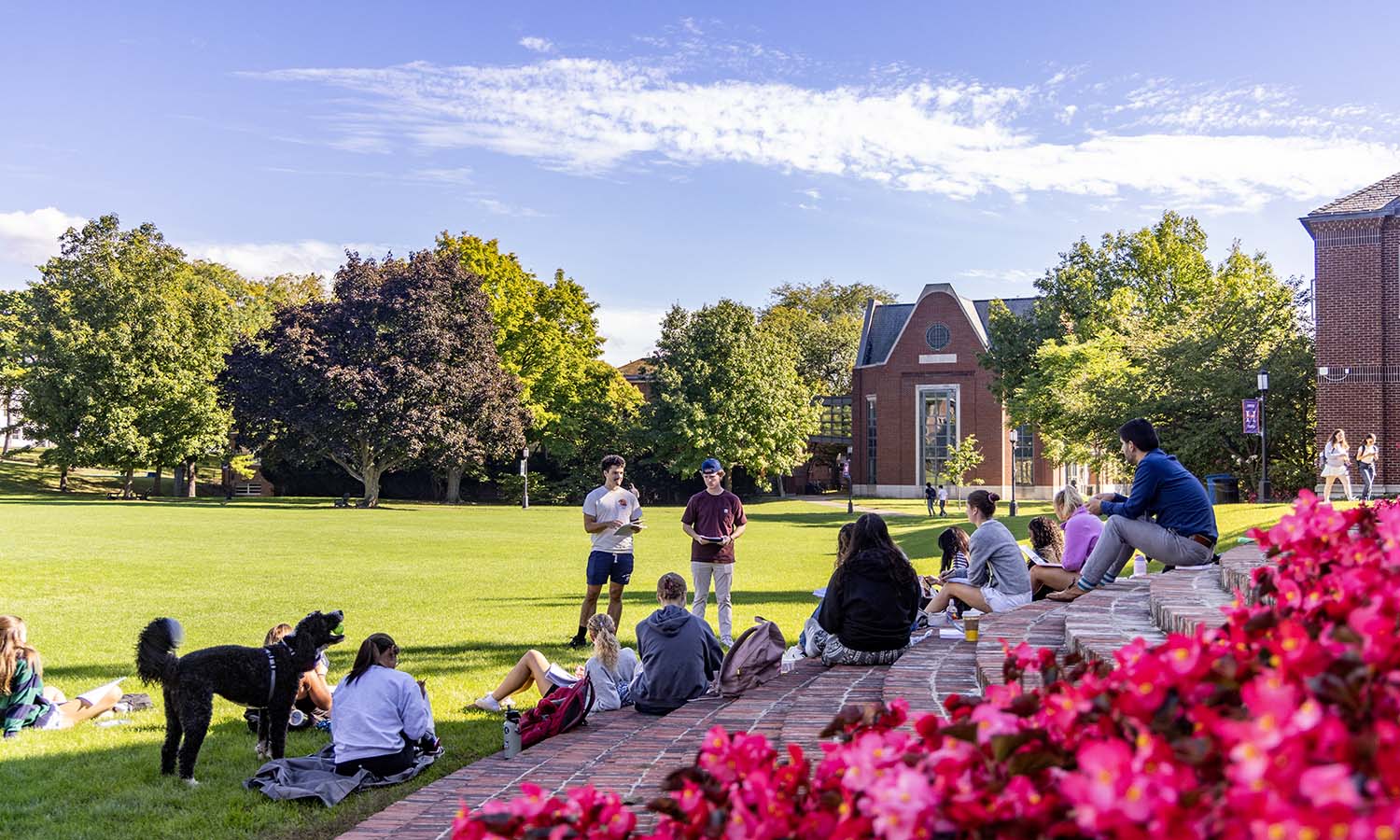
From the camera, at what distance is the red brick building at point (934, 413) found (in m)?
66.1

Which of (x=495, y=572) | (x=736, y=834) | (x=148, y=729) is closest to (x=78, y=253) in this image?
(x=495, y=572)

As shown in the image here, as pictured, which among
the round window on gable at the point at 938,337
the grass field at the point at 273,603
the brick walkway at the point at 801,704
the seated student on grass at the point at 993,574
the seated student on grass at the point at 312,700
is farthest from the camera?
the round window on gable at the point at 938,337

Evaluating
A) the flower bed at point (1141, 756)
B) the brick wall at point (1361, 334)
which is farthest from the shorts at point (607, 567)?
the brick wall at point (1361, 334)

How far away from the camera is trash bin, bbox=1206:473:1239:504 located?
31.1 m

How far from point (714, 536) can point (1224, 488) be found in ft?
83.8

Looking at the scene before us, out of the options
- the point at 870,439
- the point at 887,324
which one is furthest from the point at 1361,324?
the point at 887,324

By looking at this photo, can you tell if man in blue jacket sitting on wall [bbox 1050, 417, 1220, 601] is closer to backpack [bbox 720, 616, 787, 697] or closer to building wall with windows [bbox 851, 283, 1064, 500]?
backpack [bbox 720, 616, 787, 697]

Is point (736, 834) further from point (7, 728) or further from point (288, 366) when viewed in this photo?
point (288, 366)

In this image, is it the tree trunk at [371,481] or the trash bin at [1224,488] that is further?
the tree trunk at [371,481]

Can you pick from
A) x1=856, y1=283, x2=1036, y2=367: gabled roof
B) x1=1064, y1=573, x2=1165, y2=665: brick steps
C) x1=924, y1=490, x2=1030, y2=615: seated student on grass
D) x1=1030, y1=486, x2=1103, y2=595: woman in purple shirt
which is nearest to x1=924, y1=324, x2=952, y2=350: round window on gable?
x1=856, y1=283, x2=1036, y2=367: gabled roof

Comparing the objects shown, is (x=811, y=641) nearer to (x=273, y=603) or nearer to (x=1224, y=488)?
(x=273, y=603)

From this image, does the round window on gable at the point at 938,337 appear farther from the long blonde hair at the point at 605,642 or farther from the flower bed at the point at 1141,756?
the flower bed at the point at 1141,756

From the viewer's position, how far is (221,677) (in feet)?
21.9

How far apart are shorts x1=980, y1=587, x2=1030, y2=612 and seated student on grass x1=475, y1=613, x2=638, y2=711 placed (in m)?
3.11
